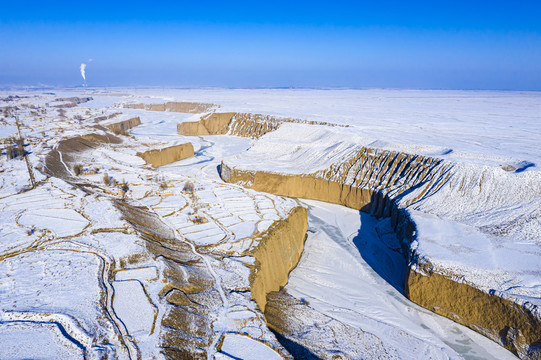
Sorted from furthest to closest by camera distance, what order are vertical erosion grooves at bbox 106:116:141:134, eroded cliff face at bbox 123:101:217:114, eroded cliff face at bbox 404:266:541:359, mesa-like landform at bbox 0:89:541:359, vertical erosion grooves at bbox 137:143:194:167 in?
1. eroded cliff face at bbox 123:101:217:114
2. vertical erosion grooves at bbox 106:116:141:134
3. vertical erosion grooves at bbox 137:143:194:167
4. eroded cliff face at bbox 404:266:541:359
5. mesa-like landform at bbox 0:89:541:359

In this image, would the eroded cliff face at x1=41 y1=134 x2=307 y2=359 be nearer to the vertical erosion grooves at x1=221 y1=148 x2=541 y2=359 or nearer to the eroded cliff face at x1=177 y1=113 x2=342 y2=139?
the vertical erosion grooves at x1=221 y1=148 x2=541 y2=359

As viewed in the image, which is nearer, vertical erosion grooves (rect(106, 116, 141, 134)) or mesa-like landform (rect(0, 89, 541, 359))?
mesa-like landform (rect(0, 89, 541, 359))

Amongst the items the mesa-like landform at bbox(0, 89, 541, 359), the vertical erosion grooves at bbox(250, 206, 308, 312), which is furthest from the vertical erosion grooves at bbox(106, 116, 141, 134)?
the vertical erosion grooves at bbox(250, 206, 308, 312)

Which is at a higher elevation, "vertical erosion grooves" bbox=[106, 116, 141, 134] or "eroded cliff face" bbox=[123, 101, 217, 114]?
"eroded cliff face" bbox=[123, 101, 217, 114]

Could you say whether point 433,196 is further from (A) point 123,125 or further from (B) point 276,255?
(A) point 123,125

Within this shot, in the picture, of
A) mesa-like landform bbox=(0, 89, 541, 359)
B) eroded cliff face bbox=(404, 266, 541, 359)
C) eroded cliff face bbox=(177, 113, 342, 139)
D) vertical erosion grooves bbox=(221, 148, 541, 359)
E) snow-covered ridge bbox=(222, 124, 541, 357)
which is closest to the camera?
mesa-like landform bbox=(0, 89, 541, 359)

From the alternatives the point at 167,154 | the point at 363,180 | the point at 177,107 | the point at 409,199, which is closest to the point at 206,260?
the point at 409,199

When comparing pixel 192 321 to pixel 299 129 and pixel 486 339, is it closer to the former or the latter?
pixel 486 339
